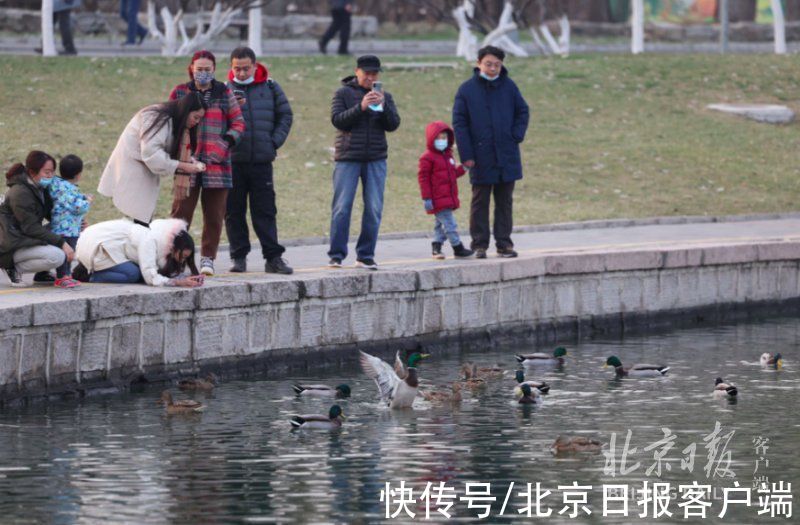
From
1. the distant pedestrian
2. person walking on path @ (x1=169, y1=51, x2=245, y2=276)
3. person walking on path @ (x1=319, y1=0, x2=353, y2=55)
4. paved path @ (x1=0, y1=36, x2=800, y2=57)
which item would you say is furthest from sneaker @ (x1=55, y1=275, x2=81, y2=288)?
person walking on path @ (x1=319, y1=0, x2=353, y2=55)

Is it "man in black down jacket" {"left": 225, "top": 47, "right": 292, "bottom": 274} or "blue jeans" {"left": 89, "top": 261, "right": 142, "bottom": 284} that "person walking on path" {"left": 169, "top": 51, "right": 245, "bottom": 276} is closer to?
"man in black down jacket" {"left": 225, "top": 47, "right": 292, "bottom": 274}

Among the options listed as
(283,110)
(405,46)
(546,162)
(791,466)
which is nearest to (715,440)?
(791,466)

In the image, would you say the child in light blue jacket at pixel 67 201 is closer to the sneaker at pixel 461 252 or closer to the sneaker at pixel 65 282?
the sneaker at pixel 65 282

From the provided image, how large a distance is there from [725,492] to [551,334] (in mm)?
7397

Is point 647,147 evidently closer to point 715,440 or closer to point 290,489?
point 715,440

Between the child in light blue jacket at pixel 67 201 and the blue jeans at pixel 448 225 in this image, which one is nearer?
the child in light blue jacket at pixel 67 201

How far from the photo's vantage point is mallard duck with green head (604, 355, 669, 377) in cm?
1606

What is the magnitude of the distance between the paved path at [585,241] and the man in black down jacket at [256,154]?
28 centimetres

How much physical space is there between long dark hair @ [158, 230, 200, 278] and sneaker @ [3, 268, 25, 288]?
1.12m

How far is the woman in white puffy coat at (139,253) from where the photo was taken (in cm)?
1509

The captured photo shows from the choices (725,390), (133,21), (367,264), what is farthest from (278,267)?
(133,21)

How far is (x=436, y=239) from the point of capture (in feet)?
60.3

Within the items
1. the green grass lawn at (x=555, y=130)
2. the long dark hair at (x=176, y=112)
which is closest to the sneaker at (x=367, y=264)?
the long dark hair at (x=176, y=112)

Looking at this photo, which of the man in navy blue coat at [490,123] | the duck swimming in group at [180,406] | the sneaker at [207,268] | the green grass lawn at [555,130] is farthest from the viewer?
the green grass lawn at [555,130]
